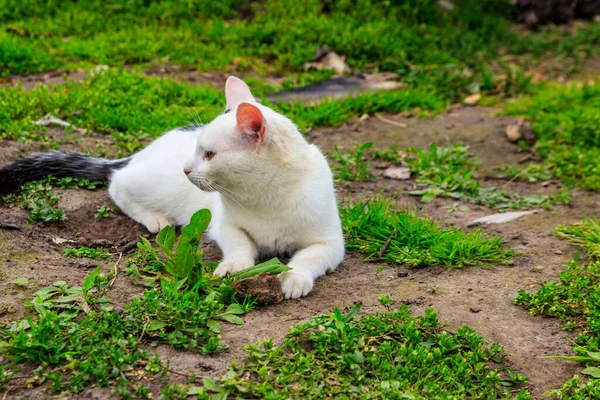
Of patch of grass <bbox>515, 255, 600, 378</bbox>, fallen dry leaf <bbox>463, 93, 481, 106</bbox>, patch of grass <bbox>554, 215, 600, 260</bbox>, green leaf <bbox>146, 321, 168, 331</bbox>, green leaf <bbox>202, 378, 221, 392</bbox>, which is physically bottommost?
fallen dry leaf <bbox>463, 93, 481, 106</bbox>

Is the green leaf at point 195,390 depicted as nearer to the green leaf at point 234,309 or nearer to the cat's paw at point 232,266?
the green leaf at point 234,309

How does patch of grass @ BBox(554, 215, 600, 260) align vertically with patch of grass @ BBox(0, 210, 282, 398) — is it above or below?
below

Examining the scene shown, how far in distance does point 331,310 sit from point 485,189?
2929mm

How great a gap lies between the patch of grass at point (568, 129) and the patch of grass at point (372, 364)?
330 centimetres

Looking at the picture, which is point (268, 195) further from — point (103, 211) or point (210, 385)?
point (103, 211)

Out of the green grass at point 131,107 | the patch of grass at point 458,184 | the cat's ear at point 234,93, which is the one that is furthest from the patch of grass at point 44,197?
A: the patch of grass at point 458,184

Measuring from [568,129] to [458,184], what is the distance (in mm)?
1729

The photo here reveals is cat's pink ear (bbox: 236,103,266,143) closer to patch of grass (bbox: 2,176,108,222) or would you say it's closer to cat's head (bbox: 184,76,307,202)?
cat's head (bbox: 184,76,307,202)

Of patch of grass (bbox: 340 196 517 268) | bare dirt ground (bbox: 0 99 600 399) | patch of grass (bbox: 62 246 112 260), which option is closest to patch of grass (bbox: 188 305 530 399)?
bare dirt ground (bbox: 0 99 600 399)

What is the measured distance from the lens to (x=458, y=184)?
5805 mm

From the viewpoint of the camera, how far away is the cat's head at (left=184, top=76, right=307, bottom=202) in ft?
11.9

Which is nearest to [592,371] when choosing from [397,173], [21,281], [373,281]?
[373,281]

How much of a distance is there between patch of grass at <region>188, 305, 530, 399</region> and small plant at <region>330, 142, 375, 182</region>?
2467 millimetres

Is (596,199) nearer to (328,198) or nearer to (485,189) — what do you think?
(485,189)
